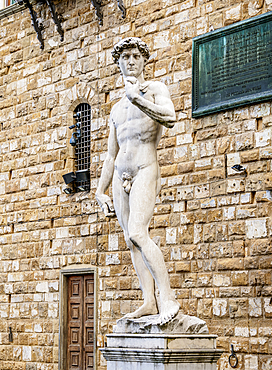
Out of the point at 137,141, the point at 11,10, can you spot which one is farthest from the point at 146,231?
the point at 11,10

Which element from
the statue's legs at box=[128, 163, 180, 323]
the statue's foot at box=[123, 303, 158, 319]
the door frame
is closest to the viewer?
the statue's legs at box=[128, 163, 180, 323]

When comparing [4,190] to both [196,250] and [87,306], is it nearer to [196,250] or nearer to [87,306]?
[87,306]

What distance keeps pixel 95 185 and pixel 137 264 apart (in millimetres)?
5096

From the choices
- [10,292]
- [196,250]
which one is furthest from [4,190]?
[196,250]

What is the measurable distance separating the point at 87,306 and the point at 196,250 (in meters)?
2.57

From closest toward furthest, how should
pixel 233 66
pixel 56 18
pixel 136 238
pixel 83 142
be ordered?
pixel 136 238, pixel 233 66, pixel 83 142, pixel 56 18

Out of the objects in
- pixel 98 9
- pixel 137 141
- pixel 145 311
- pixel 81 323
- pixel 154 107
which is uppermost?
pixel 98 9

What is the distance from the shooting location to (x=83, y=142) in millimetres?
11523

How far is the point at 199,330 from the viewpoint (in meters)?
5.58

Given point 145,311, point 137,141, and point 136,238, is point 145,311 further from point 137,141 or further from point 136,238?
point 137,141

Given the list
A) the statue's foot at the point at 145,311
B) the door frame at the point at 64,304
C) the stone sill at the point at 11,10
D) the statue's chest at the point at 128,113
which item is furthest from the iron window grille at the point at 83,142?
the statue's foot at the point at 145,311

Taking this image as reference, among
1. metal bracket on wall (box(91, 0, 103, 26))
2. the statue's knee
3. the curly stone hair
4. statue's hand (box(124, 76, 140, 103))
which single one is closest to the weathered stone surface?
the statue's knee

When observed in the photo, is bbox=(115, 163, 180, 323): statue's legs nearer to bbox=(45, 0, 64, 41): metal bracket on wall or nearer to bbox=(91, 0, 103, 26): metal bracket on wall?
bbox=(91, 0, 103, 26): metal bracket on wall

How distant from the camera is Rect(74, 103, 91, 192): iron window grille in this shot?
11445 millimetres
